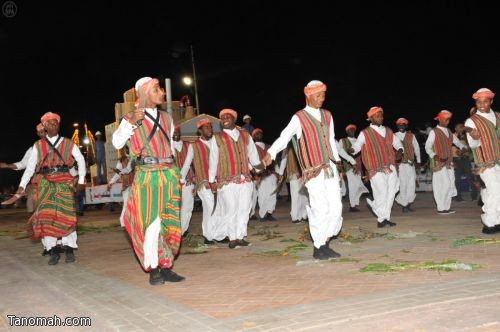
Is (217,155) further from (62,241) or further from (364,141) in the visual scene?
(364,141)

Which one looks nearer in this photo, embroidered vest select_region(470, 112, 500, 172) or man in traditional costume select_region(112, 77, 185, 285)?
man in traditional costume select_region(112, 77, 185, 285)

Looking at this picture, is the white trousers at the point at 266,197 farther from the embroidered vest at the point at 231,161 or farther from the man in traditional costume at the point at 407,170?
the embroidered vest at the point at 231,161

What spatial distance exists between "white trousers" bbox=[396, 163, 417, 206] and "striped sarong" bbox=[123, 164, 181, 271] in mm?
7658

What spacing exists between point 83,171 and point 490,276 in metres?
5.59

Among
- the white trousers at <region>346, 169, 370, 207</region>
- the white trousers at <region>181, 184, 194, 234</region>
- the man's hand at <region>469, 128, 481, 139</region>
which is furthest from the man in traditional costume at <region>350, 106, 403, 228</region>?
the white trousers at <region>346, 169, 370, 207</region>

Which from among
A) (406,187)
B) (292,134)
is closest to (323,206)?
(292,134)

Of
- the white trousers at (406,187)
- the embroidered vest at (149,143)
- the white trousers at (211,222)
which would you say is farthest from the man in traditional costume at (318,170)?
the white trousers at (406,187)

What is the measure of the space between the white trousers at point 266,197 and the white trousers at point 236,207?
14.3ft

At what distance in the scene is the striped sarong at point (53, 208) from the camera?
8297 mm

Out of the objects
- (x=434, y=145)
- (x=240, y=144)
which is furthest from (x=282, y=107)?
(x=240, y=144)

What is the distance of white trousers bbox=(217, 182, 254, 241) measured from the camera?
29.0 feet

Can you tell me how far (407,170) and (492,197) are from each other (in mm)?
5061

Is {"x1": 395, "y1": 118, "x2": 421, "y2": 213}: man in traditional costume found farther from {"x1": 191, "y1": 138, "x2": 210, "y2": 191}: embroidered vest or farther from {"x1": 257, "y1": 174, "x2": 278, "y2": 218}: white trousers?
{"x1": 191, "y1": 138, "x2": 210, "y2": 191}: embroidered vest

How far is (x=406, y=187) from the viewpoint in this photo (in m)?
12.9
